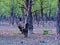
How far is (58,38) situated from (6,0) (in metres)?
28.7

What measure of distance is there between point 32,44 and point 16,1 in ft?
91.4

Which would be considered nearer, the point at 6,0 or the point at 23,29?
the point at 23,29

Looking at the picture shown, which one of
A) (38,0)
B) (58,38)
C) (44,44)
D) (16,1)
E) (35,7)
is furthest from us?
(35,7)

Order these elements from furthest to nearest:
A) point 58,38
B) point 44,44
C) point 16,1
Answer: point 16,1, point 58,38, point 44,44

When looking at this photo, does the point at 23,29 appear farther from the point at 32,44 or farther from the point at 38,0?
the point at 38,0

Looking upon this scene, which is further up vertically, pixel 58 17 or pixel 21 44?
pixel 58 17

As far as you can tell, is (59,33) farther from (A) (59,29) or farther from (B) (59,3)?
(B) (59,3)

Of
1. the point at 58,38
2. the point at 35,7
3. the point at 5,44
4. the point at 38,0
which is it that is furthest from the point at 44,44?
the point at 35,7

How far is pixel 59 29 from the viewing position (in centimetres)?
2025

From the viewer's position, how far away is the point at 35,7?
50375mm

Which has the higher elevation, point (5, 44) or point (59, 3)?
point (59, 3)

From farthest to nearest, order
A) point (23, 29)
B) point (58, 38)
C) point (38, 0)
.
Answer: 1. point (38, 0)
2. point (23, 29)
3. point (58, 38)

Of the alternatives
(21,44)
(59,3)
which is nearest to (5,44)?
(21,44)

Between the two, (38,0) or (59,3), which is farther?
(38,0)
